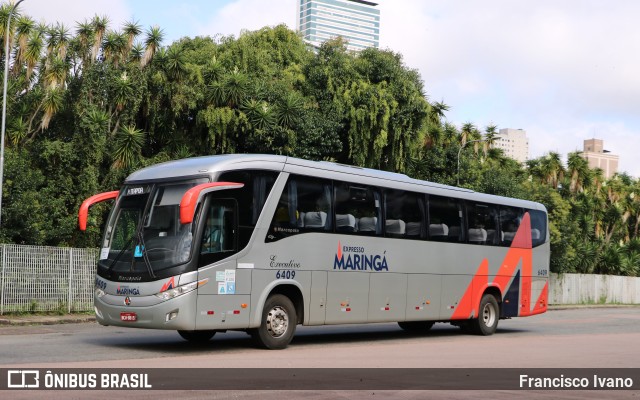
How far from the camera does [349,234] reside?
59.9ft

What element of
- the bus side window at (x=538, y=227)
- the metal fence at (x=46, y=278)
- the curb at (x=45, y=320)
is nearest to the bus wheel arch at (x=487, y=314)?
the bus side window at (x=538, y=227)

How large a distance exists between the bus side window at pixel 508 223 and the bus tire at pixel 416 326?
2931 mm

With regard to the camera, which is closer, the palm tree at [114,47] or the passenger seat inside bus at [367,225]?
the passenger seat inside bus at [367,225]

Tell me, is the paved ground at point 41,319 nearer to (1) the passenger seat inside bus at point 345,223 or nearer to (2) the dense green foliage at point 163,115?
(2) the dense green foliage at point 163,115

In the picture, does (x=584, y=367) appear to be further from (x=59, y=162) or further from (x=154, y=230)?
(x=59, y=162)

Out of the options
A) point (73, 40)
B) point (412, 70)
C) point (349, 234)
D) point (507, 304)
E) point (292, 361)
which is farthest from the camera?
point (412, 70)

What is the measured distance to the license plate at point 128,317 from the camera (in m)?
15.1

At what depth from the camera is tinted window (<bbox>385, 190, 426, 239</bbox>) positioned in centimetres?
1939

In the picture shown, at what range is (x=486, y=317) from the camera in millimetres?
23016

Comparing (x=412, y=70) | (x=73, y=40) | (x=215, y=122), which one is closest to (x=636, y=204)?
(x=412, y=70)

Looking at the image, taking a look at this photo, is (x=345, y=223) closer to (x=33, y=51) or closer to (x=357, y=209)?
(x=357, y=209)

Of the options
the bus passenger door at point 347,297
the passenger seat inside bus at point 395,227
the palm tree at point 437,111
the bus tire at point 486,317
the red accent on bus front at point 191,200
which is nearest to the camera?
the red accent on bus front at point 191,200

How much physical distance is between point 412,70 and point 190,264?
29.3 meters

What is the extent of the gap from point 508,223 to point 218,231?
1054cm
